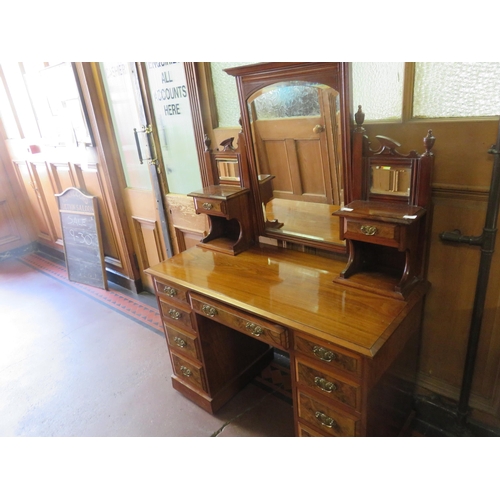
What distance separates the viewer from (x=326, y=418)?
1.19 meters

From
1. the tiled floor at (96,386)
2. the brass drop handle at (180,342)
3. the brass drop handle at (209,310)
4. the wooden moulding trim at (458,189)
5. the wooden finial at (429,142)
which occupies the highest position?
the wooden finial at (429,142)

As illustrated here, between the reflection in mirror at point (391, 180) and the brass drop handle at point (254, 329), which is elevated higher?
the reflection in mirror at point (391, 180)

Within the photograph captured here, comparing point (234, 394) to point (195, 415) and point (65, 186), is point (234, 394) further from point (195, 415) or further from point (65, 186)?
point (65, 186)

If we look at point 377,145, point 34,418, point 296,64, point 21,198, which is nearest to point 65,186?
point 21,198

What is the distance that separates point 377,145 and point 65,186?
2.78 metres

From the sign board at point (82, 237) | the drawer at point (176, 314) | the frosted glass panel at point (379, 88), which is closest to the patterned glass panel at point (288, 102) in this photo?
the frosted glass panel at point (379, 88)

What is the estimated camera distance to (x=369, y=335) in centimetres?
100

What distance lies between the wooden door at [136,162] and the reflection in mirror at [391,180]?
142 cm

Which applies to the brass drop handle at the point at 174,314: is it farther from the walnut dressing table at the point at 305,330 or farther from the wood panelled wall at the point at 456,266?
the wood panelled wall at the point at 456,266

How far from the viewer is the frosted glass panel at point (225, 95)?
1.62m

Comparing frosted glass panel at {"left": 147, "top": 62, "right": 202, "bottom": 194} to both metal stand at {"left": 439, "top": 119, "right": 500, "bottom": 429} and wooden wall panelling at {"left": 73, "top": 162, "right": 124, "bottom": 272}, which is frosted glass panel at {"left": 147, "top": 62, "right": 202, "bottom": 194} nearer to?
wooden wall panelling at {"left": 73, "top": 162, "right": 124, "bottom": 272}

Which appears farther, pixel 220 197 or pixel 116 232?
pixel 116 232

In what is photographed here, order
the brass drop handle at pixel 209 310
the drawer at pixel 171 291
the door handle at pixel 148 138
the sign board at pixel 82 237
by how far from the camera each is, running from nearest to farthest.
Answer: the brass drop handle at pixel 209 310 < the drawer at pixel 171 291 < the door handle at pixel 148 138 < the sign board at pixel 82 237

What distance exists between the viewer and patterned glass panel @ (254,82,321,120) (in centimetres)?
129
